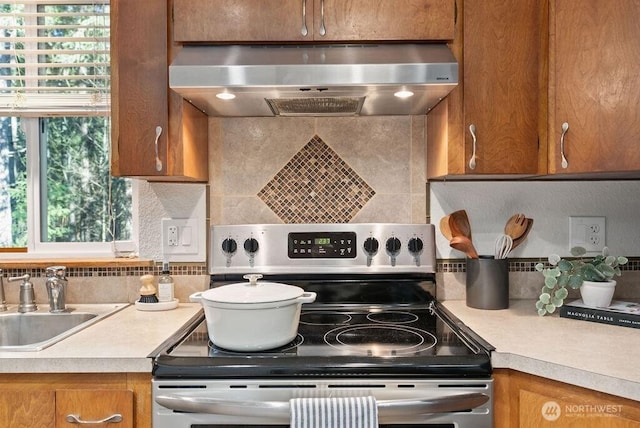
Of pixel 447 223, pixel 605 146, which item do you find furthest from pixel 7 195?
pixel 605 146

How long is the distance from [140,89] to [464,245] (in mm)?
1117

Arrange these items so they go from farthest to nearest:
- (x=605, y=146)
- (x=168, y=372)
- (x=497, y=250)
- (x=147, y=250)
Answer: (x=147, y=250) → (x=497, y=250) → (x=605, y=146) → (x=168, y=372)

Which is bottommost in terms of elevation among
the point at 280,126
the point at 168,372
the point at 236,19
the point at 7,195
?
the point at 168,372

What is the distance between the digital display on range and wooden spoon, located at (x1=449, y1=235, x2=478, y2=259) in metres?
0.33

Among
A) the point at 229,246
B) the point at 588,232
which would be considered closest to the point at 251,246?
the point at 229,246

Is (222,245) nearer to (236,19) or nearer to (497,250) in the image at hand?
(236,19)

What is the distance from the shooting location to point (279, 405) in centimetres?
102

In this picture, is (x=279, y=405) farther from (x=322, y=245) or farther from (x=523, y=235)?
(x=523, y=235)

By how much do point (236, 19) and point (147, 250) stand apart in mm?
858

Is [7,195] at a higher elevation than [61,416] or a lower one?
higher

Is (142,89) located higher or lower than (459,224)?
higher

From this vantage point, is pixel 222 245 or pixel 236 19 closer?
pixel 236 19

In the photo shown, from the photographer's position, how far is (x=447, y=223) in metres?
1.62
